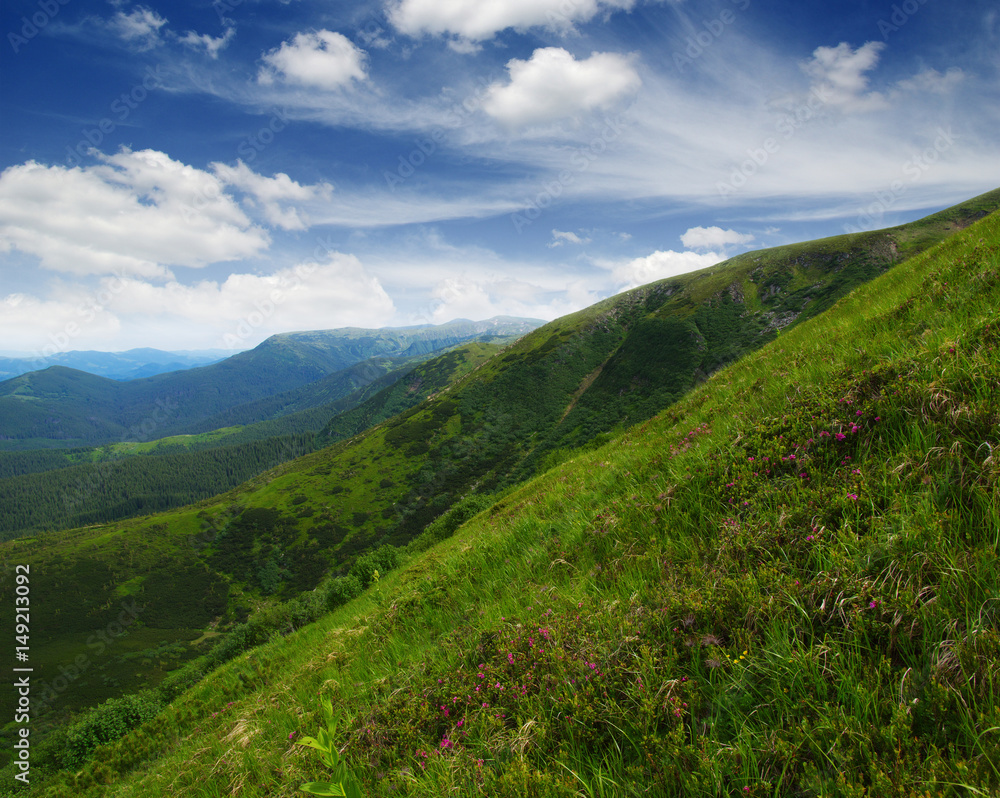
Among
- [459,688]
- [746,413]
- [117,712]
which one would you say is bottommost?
[117,712]

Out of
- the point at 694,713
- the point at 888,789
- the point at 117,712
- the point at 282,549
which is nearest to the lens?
the point at 888,789

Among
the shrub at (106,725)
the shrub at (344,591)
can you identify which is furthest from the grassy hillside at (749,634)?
the shrub at (106,725)

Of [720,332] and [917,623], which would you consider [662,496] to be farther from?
[720,332]

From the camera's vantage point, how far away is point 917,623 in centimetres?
266

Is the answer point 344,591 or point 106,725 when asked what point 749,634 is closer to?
point 344,591

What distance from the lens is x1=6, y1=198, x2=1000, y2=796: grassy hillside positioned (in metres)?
2.35

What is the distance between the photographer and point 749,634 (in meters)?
3.11

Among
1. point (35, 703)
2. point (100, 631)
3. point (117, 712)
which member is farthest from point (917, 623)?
point (100, 631)

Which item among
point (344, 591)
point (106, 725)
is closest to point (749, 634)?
point (344, 591)

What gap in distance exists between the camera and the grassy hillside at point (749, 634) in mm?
2346

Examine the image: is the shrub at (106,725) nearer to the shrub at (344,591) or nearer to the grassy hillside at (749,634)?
the shrub at (344,591)

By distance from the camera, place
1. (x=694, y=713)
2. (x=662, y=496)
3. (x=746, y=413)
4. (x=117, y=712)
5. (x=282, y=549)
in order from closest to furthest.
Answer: (x=694, y=713)
(x=662, y=496)
(x=746, y=413)
(x=117, y=712)
(x=282, y=549)

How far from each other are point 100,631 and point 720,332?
304 meters

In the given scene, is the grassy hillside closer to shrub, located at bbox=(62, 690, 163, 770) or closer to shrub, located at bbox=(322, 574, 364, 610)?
shrub, located at bbox=(322, 574, 364, 610)
